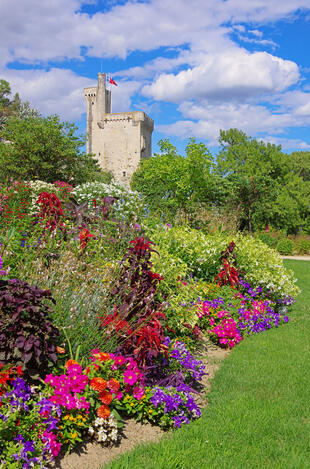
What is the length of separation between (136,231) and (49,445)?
3.80m

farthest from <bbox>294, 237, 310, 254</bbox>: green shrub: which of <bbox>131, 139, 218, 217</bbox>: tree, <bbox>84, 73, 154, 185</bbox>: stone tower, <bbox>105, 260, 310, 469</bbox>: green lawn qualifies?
<bbox>84, 73, 154, 185</bbox>: stone tower

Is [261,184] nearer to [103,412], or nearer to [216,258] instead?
[216,258]

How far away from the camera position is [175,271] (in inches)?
199

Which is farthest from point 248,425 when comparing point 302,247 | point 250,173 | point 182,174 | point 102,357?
point 250,173

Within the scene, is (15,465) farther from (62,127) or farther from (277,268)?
(62,127)

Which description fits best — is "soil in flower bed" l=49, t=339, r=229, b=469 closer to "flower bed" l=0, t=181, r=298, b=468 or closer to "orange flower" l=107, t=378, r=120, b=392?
"flower bed" l=0, t=181, r=298, b=468

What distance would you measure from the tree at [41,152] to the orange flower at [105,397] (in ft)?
51.6

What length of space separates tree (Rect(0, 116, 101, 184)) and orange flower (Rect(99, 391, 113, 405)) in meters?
15.7

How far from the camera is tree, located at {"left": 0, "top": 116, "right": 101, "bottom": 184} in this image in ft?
59.1

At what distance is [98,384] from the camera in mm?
2713

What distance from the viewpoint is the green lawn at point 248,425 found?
2.54 m

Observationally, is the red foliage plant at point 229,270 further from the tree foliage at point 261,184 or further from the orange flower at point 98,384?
the tree foliage at point 261,184

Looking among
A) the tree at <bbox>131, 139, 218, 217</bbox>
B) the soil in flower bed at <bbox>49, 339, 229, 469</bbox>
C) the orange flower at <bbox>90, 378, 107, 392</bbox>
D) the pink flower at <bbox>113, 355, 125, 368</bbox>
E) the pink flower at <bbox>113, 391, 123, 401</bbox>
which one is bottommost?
the soil in flower bed at <bbox>49, 339, 229, 469</bbox>

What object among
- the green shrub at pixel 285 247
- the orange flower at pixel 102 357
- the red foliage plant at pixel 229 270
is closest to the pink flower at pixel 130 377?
the orange flower at pixel 102 357
